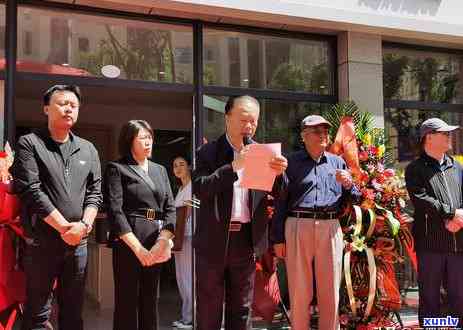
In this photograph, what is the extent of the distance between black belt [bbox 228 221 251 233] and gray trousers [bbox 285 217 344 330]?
96 centimetres

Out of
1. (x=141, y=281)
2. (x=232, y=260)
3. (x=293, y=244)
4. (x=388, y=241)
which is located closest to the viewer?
(x=232, y=260)

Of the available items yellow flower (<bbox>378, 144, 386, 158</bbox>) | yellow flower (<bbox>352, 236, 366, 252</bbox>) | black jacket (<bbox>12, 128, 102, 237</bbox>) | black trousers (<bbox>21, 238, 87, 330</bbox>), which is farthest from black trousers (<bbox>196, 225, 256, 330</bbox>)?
yellow flower (<bbox>378, 144, 386, 158</bbox>)

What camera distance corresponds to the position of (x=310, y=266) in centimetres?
425

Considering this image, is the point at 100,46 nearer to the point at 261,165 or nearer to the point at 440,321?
the point at 261,165

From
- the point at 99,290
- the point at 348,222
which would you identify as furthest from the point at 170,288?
the point at 348,222

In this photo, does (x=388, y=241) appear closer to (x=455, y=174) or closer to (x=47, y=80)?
(x=455, y=174)

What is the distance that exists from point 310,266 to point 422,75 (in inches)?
139

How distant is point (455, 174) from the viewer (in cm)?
471

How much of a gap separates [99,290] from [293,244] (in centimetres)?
327

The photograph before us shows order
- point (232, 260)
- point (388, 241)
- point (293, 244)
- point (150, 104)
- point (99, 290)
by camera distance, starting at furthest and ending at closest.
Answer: point (150, 104) < point (99, 290) < point (388, 241) < point (293, 244) < point (232, 260)

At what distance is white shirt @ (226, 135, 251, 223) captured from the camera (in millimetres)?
3330

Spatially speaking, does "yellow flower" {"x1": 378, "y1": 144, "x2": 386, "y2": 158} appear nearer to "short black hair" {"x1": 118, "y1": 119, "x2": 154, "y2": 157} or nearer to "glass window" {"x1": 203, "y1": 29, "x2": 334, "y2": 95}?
"glass window" {"x1": 203, "y1": 29, "x2": 334, "y2": 95}

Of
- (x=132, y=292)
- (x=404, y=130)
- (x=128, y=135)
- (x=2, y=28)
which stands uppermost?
(x=2, y=28)

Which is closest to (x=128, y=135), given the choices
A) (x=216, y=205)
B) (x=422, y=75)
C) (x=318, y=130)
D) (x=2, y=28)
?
(x=216, y=205)
